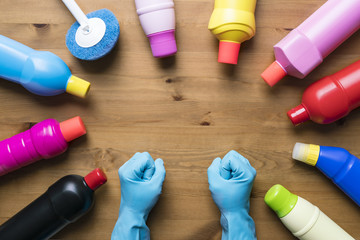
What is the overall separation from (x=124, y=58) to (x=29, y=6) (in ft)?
0.75

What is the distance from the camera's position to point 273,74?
23.4 inches

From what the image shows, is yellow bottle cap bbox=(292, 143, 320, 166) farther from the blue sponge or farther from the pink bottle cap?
the blue sponge

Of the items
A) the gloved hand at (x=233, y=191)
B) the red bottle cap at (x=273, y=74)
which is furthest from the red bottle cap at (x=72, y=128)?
the red bottle cap at (x=273, y=74)

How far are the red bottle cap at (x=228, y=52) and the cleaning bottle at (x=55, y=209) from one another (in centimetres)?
33

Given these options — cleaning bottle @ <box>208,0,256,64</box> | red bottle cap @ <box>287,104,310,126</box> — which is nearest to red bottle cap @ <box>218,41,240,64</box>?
cleaning bottle @ <box>208,0,256,64</box>

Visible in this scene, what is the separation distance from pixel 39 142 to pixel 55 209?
134 millimetres

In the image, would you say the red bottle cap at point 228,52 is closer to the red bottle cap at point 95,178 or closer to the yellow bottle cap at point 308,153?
the yellow bottle cap at point 308,153

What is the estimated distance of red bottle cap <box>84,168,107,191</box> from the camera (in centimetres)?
60

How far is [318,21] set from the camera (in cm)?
57

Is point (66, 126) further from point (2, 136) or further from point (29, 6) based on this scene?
point (29, 6)

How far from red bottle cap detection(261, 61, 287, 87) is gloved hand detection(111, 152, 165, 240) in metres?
0.27

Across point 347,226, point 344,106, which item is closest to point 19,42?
point 344,106

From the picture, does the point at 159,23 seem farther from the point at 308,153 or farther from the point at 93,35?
the point at 308,153

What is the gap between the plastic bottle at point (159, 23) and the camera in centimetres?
58
